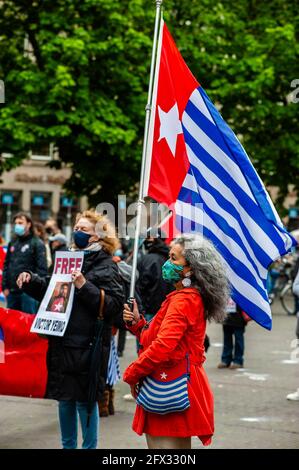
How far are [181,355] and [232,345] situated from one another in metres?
7.35

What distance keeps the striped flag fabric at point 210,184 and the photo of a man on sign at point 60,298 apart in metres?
0.91

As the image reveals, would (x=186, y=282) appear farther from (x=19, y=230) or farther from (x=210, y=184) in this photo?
(x=19, y=230)

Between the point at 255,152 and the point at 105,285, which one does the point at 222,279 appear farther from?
the point at 255,152

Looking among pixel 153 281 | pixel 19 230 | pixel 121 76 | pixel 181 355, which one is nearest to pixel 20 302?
pixel 19 230

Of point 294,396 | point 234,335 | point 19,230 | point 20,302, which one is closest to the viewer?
point 294,396

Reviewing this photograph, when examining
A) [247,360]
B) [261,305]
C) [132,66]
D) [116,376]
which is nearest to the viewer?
[261,305]

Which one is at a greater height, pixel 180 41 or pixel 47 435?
pixel 180 41

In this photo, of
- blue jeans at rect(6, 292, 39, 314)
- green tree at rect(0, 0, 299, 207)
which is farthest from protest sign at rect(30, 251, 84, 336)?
green tree at rect(0, 0, 299, 207)

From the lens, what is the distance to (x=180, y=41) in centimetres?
2603

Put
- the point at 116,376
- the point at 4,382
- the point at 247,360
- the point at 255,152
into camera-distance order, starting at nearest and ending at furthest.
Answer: the point at 4,382 → the point at 116,376 → the point at 247,360 → the point at 255,152

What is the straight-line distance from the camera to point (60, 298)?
6.20 metres

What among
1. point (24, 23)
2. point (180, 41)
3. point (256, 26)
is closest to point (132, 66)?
point (180, 41)

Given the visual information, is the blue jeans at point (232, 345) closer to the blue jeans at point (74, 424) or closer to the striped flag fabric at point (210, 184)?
the blue jeans at point (74, 424)

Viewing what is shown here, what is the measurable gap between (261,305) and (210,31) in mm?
22073
